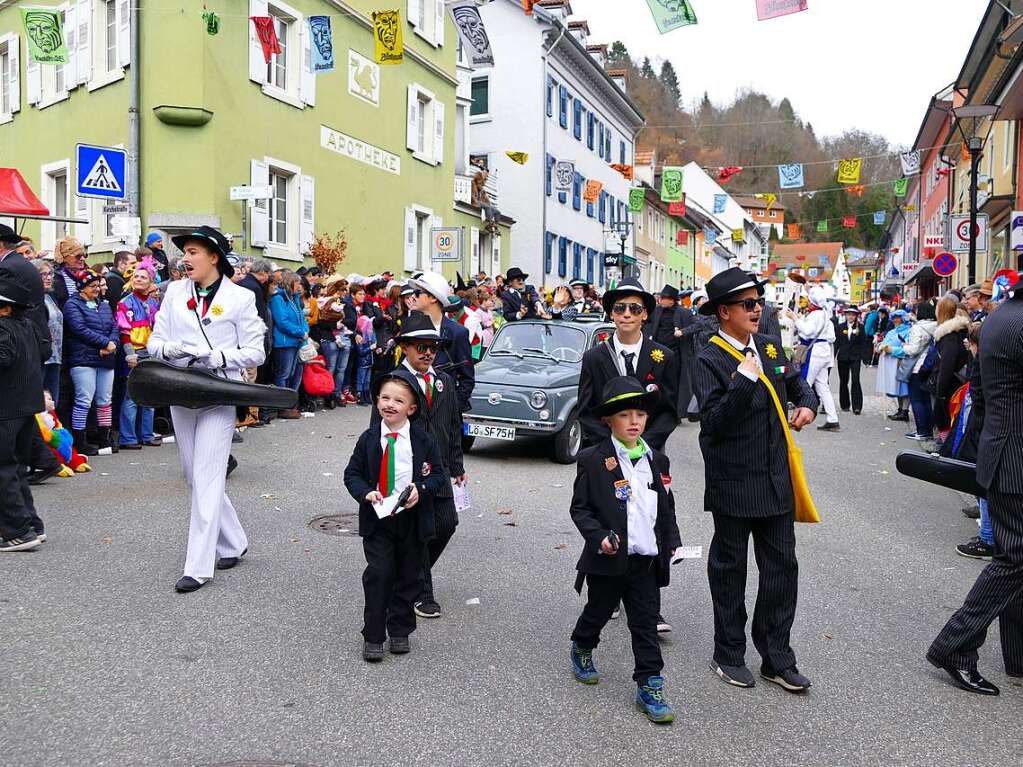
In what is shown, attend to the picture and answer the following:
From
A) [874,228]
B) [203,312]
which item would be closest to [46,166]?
[203,312]

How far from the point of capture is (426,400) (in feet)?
17.6

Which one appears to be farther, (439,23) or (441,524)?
(439,23)

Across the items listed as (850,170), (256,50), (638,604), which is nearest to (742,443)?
(638,604)

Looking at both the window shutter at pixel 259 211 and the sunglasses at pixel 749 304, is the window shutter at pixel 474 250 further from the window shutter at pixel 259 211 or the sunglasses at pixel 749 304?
the sunglasses at pixel 749 304

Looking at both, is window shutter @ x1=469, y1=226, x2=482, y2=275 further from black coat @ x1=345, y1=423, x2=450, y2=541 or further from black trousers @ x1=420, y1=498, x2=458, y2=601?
black coat @ x1=345, y1=423, x2=450, y2=541

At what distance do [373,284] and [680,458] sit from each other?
24.1 feet

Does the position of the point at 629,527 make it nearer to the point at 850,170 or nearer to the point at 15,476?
the point at 15,476

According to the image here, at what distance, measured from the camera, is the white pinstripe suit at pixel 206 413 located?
5.86 metres

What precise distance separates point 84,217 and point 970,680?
19535mm

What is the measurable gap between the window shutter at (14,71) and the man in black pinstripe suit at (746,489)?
2220 cm

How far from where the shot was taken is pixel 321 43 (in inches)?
754

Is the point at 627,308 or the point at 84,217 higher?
the point at 84,217

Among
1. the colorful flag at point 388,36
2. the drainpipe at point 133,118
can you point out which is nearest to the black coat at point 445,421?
the colorful flag at point 388,36

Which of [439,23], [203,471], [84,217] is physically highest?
[439,23]
